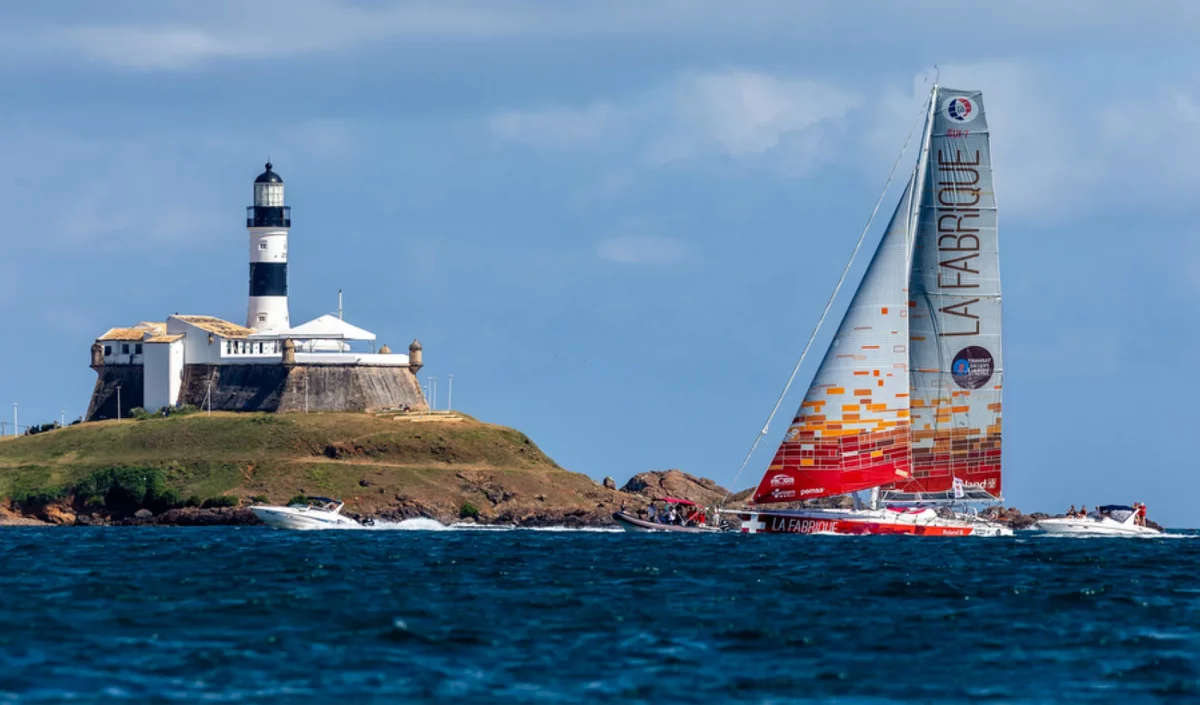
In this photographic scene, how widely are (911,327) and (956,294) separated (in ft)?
6.58

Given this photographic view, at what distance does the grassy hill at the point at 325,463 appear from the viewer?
10288cm

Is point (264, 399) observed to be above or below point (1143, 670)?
above

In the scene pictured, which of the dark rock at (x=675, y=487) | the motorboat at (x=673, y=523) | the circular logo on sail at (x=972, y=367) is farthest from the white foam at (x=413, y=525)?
the circular logo on sail at (x=972, y=367)

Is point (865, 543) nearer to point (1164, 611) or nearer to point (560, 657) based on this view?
point (1164, 611)

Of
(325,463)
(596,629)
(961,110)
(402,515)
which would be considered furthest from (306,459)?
(596,629)

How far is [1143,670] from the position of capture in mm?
29000

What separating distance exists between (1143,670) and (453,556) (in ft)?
98.1

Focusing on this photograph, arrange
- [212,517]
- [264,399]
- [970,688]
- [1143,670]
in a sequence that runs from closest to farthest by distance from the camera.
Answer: [970,688] < [1143,670] < [212,517] < [264,399]

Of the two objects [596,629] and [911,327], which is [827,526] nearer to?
[911,327]

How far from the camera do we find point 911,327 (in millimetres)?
67812

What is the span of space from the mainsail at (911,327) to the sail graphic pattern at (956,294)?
4 cm

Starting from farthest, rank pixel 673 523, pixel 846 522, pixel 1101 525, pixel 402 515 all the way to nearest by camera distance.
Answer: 1. pixel 402 515
2. pixel 1101 525
3. pixel 673 523
4. pixel 846 522

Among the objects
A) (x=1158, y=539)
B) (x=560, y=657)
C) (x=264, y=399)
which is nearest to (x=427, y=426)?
(x=264, y=399)

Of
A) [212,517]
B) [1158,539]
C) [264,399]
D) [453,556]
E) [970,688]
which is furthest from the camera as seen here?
[264,399]
